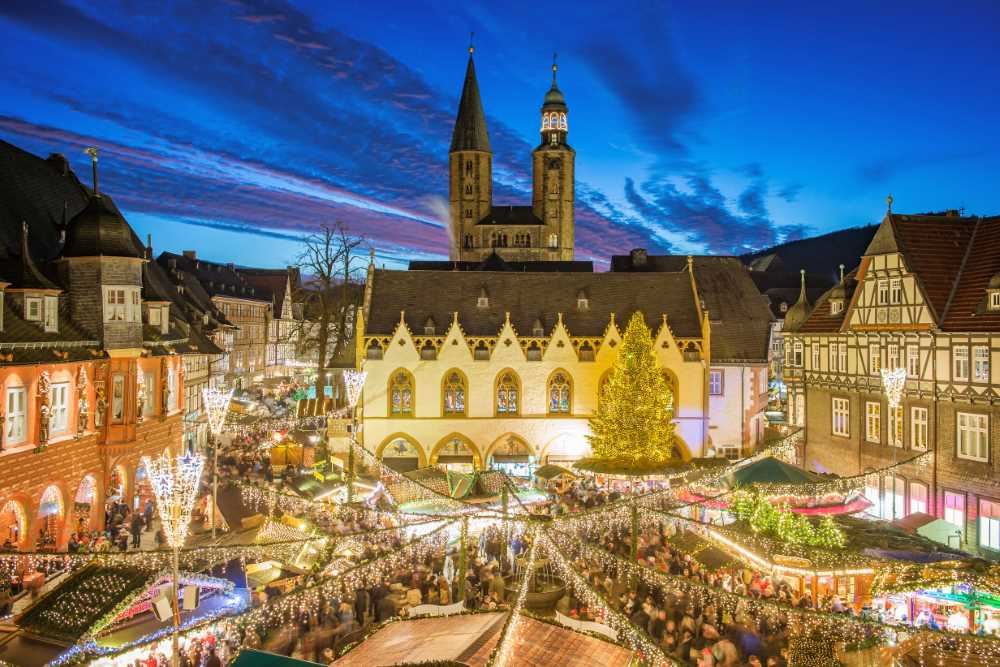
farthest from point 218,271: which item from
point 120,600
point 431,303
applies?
point 120,600

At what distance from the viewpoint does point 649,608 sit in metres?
18.4

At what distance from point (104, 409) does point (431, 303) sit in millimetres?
18484

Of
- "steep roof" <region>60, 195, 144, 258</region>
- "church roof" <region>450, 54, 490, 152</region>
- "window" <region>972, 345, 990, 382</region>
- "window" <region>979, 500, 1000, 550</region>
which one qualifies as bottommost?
"window" <region>979, 500, 1000, 550</region>

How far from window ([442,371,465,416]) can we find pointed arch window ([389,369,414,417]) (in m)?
1.77

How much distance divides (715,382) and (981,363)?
1591 cm

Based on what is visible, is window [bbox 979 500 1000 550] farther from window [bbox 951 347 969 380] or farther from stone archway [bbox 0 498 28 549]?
stone archway [bbox 0 498 28 549]

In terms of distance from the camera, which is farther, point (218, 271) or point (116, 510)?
point (218, 271)

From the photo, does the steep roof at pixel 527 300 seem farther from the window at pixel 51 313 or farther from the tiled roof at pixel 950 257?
the window at pixel 51 313

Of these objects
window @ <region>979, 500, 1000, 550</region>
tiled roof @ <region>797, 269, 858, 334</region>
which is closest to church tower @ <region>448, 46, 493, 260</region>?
tiled roof @ <region>797, 269, 858, 334</region>

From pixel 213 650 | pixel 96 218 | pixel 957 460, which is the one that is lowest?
pixel 213 650

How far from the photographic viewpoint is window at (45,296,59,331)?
981 inches

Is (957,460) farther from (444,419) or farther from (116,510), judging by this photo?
(116,510)

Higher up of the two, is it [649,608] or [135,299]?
[135,299]

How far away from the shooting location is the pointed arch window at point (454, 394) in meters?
40.0
